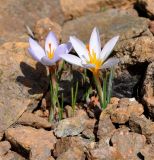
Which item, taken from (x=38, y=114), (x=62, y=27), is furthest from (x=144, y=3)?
(x=38, y=114)

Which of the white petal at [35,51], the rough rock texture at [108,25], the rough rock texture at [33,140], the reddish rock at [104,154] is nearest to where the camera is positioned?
the reddish rock at [104,154]

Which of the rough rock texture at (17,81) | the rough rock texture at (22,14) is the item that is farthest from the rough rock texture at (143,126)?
the rough rock texture at (22,14)

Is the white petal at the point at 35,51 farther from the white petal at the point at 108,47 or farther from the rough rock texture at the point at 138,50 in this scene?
the rough rock texture at the point at 138,50

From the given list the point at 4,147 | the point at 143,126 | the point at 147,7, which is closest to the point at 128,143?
the point at 143,126

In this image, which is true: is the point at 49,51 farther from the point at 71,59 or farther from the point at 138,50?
the point at 138,50

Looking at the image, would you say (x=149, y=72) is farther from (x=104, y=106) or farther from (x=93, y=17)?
(x=93, y=17)

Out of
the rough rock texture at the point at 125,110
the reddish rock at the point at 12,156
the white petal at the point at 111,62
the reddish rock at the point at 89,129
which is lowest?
the reddish rock at the point at 12,156

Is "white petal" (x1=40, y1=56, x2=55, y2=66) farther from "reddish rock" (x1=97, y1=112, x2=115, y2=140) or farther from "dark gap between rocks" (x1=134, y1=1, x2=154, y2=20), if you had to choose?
"dark gap between rocks" (x1=134, y1=1, x2=154, y2=20)

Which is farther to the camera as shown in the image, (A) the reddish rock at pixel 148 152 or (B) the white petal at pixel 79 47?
(B) the white petal at pixel 79 47
